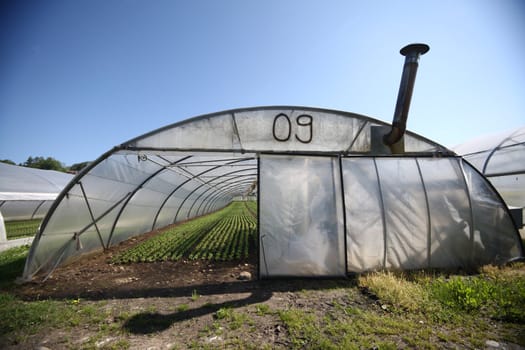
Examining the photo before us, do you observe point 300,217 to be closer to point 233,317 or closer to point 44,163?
point 233,317

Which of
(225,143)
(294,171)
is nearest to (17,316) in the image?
(225,143)

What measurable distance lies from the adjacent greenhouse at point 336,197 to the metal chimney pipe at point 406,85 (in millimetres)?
563

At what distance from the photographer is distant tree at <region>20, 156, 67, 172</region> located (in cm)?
7888

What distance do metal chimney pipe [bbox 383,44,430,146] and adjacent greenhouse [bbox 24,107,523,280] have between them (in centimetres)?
56

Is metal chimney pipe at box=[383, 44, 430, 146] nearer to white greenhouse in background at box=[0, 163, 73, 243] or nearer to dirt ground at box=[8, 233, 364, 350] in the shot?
dirt ground at box=[8, 233, 364, 350]

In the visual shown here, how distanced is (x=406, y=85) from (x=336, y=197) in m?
3.40

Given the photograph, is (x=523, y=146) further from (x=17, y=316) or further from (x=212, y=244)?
(x=17, y=316)

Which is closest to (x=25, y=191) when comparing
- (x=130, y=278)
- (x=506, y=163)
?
(x=130, y=278)

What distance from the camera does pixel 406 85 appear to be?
5336 mm

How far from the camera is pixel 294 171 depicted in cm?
573

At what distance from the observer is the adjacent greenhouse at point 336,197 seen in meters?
5.43

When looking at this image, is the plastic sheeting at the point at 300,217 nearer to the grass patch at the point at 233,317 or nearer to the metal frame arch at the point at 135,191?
the grass patch at the point at 233,317

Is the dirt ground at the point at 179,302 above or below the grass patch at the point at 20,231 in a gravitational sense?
below

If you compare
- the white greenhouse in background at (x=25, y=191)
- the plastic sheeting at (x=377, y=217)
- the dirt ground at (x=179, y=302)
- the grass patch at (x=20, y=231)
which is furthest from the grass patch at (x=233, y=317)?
the white greenhouse in background at (x=25, y=191)
